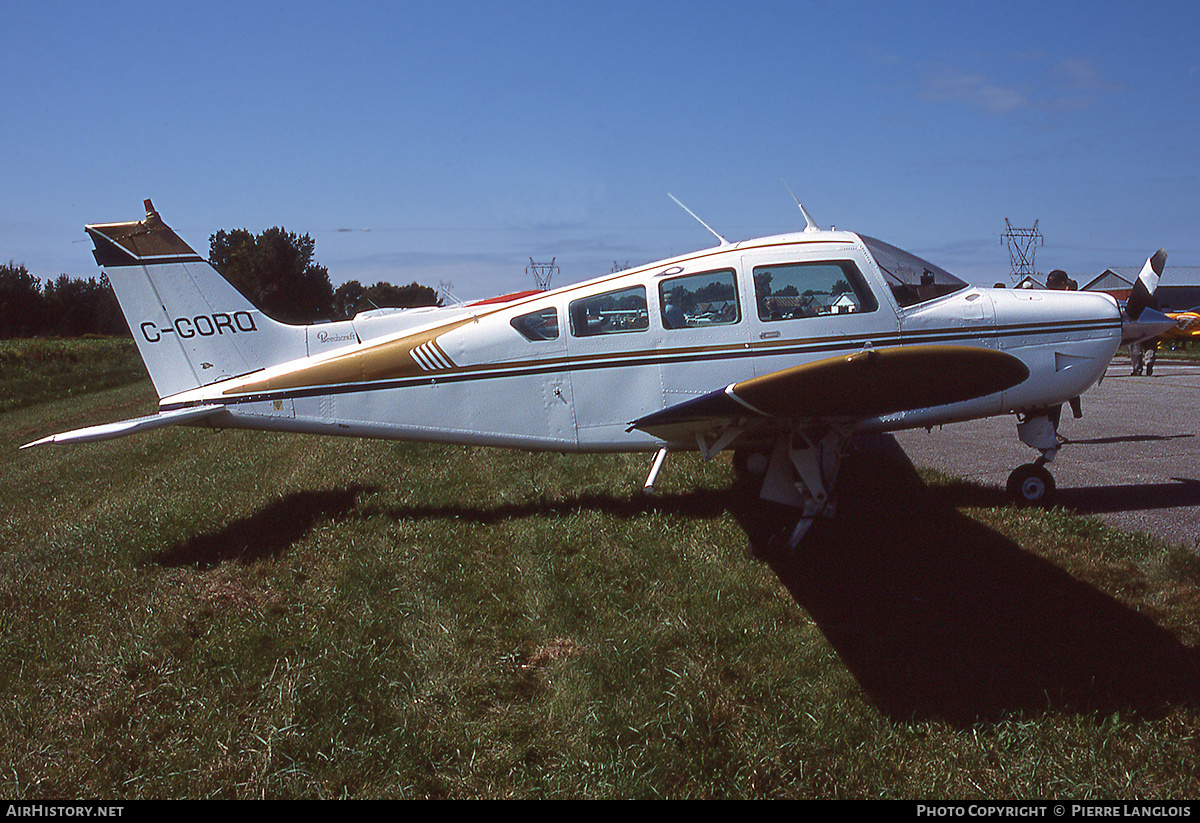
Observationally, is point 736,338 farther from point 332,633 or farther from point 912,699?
point 332,633

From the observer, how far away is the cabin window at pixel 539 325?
633 centimetres

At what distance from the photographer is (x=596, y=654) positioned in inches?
165

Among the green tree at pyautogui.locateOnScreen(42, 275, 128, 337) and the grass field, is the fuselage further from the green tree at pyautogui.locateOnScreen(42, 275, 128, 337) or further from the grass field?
the green tree at pyautogui.locateOnScreen(42, 275, 128, 337)

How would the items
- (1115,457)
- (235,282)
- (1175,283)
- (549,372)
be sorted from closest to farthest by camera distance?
(549,372) < (1115,457) < (235,282) < (1175,283)

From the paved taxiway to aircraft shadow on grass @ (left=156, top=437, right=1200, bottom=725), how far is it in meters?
1.03

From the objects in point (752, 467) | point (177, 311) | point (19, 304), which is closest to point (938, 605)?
point (752, 467)

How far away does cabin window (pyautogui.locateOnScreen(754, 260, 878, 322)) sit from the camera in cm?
595

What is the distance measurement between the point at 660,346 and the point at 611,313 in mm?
520

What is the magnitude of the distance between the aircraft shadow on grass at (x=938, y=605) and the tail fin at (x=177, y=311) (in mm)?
1586

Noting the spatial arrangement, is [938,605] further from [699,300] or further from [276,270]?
[276,270]

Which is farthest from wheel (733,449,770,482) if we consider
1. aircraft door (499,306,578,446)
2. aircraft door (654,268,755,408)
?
aircraft door (499,306,578,446)

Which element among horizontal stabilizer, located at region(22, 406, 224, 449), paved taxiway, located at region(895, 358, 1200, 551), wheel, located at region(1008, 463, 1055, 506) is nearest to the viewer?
horizontal stabilizer, located at region(22, 406, 224, 449)

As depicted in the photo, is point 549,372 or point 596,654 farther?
point 549,372
